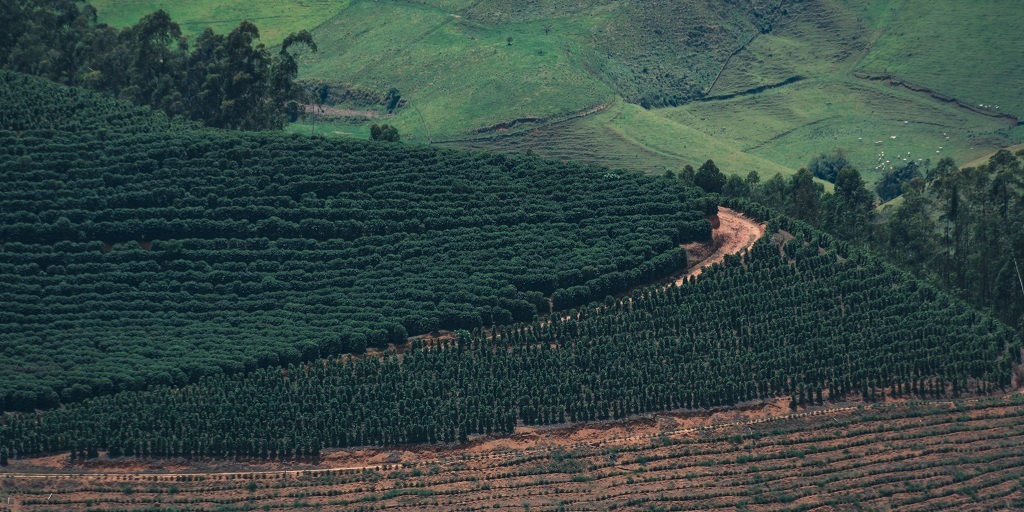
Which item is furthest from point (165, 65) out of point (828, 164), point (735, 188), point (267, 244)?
point (828, 164)

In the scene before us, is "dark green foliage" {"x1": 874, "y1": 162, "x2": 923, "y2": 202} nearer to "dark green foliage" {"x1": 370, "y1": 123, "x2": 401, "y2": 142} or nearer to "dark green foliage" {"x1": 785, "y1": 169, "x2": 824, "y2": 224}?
"dark green foliage" {"x1": 785, "y1": 169, "x2": 824, "y2": 224}

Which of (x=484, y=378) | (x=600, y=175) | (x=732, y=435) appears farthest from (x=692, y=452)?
(x=600, y=175)

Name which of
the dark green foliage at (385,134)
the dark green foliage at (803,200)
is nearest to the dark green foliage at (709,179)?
the dark green foliage at (803,200)

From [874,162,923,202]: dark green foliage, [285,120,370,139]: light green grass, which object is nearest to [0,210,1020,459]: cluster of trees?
[874,162,923,202]: dark green foliage

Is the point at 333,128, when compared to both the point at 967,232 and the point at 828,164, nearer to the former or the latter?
the point at 828,164

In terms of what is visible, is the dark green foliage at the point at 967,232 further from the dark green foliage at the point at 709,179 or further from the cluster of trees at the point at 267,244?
the cluster of trees at the point at 267,244
